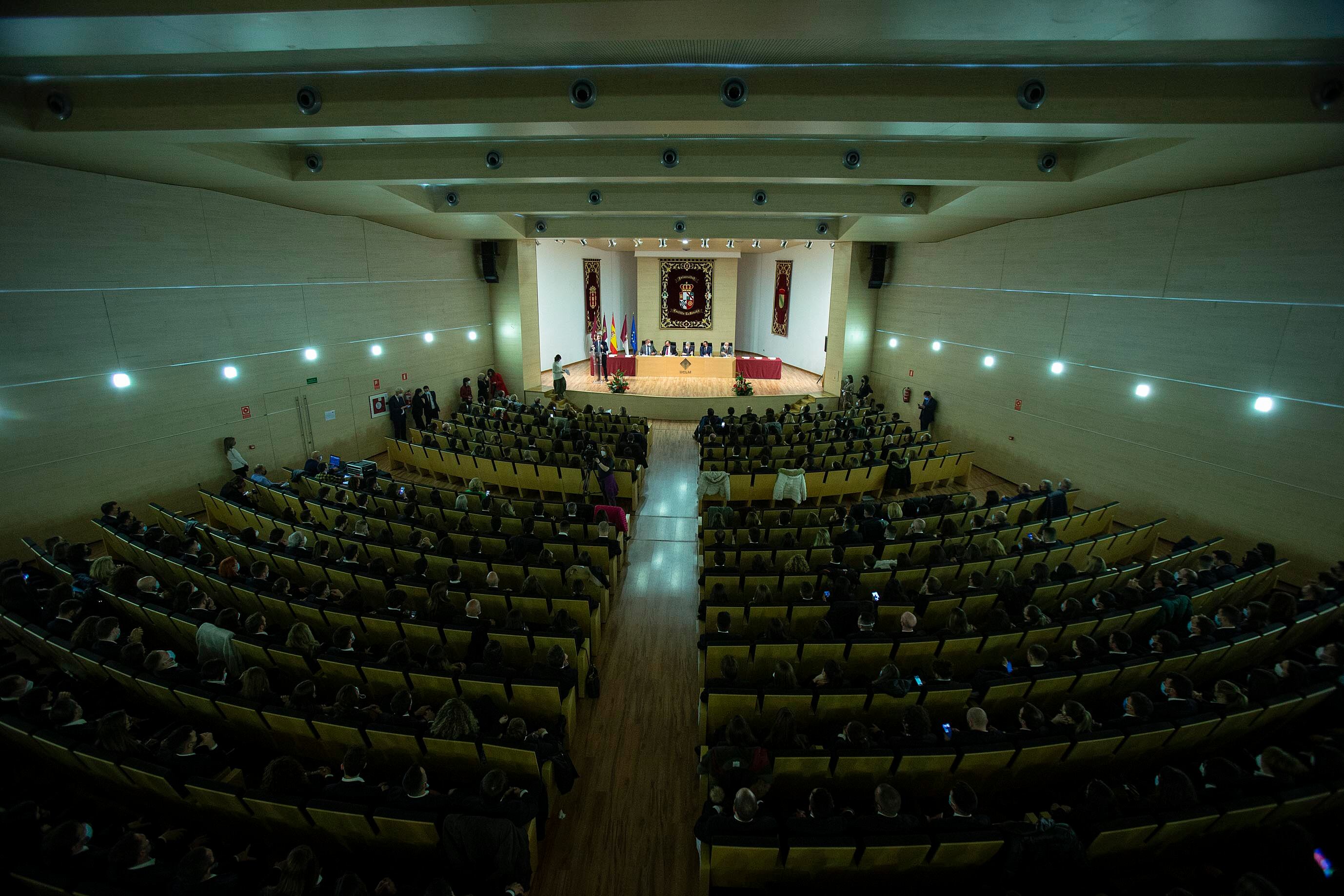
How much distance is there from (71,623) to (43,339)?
488cm

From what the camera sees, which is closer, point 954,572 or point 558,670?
point 558,670

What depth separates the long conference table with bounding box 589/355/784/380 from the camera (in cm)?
2028

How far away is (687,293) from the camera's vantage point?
23516mm

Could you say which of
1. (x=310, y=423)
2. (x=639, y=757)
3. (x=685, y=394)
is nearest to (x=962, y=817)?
(x=639, y=757)

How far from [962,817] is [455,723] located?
11.7 feet

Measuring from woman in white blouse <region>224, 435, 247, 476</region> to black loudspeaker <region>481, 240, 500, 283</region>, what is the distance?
30.8 ft

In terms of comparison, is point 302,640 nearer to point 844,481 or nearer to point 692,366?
point 844,481

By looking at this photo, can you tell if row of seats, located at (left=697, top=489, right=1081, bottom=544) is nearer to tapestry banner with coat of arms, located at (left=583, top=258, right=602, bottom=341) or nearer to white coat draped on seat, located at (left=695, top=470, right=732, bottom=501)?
white coat draped on seat, located at (left=695, top=470, right=732, bottom=501)

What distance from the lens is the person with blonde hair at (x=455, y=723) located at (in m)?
3.84

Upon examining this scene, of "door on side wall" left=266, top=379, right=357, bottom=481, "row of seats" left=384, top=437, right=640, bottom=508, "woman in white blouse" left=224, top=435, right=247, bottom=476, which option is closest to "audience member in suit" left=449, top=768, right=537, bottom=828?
"row of seats" left=384, top=437, right=640, bottom=508

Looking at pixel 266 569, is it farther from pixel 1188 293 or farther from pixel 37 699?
pixel 1188 293

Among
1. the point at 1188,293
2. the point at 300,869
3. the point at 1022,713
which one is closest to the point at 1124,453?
the point at 1188,293

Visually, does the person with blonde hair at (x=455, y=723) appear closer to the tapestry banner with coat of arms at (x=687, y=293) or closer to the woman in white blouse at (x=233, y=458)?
the woman in white blouse at (x=233, y=458)

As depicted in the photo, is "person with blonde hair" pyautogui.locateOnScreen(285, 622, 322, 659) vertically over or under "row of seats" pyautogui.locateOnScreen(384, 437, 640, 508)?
over
